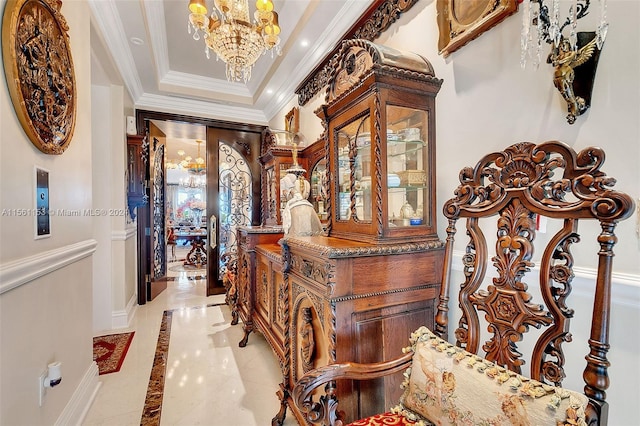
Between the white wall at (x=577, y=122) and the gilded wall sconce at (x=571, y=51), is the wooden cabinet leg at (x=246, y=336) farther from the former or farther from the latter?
the gilded wall sconce at (x=571, y=51)

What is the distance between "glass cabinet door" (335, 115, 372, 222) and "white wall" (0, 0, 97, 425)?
152 cm

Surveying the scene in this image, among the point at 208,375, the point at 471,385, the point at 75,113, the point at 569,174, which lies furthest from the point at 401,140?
the point at 208,375

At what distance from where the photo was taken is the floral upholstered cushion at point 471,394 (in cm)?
78

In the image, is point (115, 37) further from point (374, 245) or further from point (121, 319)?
point (374, 245)

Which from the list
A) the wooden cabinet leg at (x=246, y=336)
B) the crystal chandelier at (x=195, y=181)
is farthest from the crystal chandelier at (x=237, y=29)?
the crystal chandelier at (x=195, y=181)

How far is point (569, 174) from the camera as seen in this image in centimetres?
89

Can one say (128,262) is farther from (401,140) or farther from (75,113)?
(401,140)

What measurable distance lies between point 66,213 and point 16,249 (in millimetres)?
571

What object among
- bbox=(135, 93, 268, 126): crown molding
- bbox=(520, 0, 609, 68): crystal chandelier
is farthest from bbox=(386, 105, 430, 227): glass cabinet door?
bbox=(135, 93, 268, 126): crown molding

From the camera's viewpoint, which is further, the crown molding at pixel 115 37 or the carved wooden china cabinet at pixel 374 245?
the crown molding at pixel 115 37

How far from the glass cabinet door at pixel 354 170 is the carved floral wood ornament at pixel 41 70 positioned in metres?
1.50

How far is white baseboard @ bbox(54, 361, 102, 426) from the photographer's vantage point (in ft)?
5.45

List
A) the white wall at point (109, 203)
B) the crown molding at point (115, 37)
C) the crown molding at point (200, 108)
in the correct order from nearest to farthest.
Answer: the crown molding at point (115, 37) → the white wall at point (109, 203) → the crown molding at point (200, 108)

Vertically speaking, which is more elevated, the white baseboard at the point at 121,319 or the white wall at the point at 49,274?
the white wall at the point at 49,274
